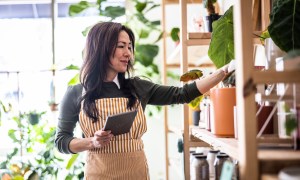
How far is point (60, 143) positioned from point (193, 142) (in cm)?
70

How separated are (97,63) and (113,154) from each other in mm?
412

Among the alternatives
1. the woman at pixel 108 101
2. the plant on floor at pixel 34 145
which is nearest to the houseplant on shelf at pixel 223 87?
the woman at pixel 108 101

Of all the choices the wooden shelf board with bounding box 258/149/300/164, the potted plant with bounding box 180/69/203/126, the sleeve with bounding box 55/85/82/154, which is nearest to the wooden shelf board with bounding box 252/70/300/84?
the wooden shelf board with bounding box 258/149/300/164

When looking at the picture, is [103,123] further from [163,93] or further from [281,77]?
[281,77]

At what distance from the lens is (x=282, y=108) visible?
1121 millimetres

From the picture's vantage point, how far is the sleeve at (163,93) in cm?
183

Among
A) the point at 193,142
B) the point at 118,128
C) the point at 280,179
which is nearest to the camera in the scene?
the point at 280,179

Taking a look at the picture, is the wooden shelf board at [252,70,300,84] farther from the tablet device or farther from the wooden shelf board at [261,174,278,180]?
the tablet device

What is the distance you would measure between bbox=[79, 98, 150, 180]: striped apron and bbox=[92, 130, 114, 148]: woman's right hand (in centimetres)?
10

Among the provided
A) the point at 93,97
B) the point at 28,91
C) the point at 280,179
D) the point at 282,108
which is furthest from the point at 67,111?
the point at 28,91

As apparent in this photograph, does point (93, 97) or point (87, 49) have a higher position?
point (87, 49)

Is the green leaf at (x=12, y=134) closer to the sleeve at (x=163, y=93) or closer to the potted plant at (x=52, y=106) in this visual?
the potted plant at (x=52, y=106)

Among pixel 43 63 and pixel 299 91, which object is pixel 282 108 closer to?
pixel 299 91

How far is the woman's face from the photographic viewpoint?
184 cm
